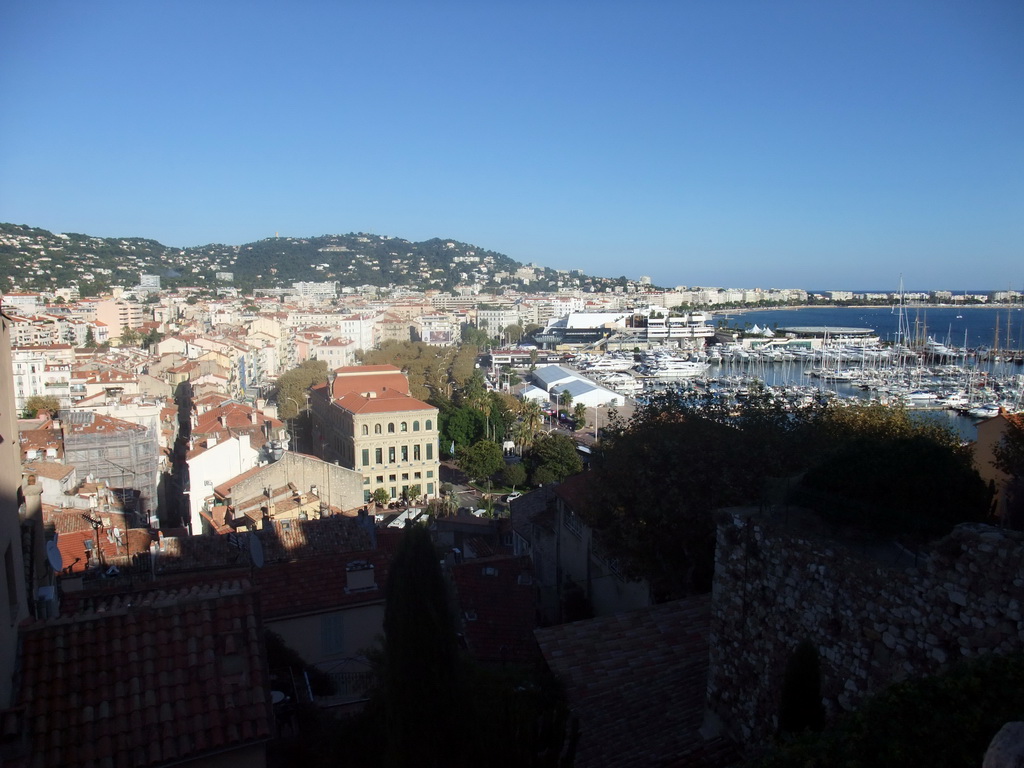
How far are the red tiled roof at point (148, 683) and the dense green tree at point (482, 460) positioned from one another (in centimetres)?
3045

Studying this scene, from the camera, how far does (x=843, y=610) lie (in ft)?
16.9

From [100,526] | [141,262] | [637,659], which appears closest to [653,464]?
[637,659]

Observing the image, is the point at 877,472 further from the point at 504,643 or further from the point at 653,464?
the point at 504,643

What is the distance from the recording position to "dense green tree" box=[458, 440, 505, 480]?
118 feet

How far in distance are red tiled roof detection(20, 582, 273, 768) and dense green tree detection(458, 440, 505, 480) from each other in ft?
99.9

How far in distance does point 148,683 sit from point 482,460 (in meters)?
31.2

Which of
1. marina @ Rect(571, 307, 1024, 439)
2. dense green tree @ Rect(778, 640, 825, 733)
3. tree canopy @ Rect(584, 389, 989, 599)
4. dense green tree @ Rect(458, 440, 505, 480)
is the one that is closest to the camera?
dense green tree @ Rect(778, 640, 825, 733)

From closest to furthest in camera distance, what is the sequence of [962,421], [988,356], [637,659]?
[637,659], [962,421], [988,356]

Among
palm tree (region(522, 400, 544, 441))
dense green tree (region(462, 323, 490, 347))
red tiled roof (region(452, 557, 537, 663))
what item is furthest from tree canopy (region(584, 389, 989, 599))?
dense green tree (region(462, 323, 490, 347))

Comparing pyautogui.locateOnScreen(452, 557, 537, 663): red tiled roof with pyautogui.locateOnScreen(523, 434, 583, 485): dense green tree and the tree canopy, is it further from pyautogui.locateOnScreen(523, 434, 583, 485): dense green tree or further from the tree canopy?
pyautogui.locateOnScreen(523, 434, 583, 485): dense green tree

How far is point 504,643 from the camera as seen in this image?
1134 cm

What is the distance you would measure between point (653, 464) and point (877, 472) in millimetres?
3770

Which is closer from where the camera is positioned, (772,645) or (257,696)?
(257,696)

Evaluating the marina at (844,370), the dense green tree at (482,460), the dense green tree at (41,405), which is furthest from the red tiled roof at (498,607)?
the marina at (844,370)
